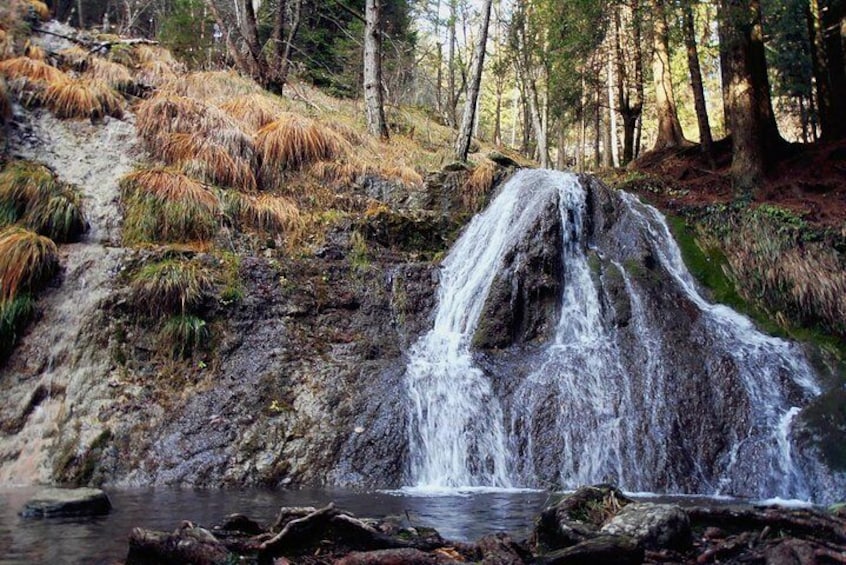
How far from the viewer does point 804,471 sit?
6.04 meters

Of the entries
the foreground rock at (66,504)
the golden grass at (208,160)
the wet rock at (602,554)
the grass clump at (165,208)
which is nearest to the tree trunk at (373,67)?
the golden grass at (208,160)

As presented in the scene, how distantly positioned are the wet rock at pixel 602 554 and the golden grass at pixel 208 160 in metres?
8.63

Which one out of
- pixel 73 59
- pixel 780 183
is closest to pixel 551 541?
pixel 780 183

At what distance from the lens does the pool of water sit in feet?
11.5

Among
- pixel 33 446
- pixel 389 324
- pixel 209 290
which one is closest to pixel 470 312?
pixel 389 324

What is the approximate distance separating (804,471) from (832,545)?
360 centimetres

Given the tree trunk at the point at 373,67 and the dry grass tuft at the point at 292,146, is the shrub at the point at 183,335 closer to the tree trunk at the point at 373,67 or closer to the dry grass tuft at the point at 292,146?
the dry grass tuft at the point at 292,146

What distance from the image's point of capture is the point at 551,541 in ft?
11.1

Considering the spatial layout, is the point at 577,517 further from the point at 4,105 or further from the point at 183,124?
the point at 4,105

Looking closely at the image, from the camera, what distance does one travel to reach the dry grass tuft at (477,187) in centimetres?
1090

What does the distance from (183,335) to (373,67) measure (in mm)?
8435

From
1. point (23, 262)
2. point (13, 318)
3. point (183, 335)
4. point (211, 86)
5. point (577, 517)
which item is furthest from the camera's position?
point (211, 86)

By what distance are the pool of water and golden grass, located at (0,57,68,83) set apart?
7.91 meters

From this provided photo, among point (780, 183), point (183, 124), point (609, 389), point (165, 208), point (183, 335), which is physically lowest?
point (609, 389)
